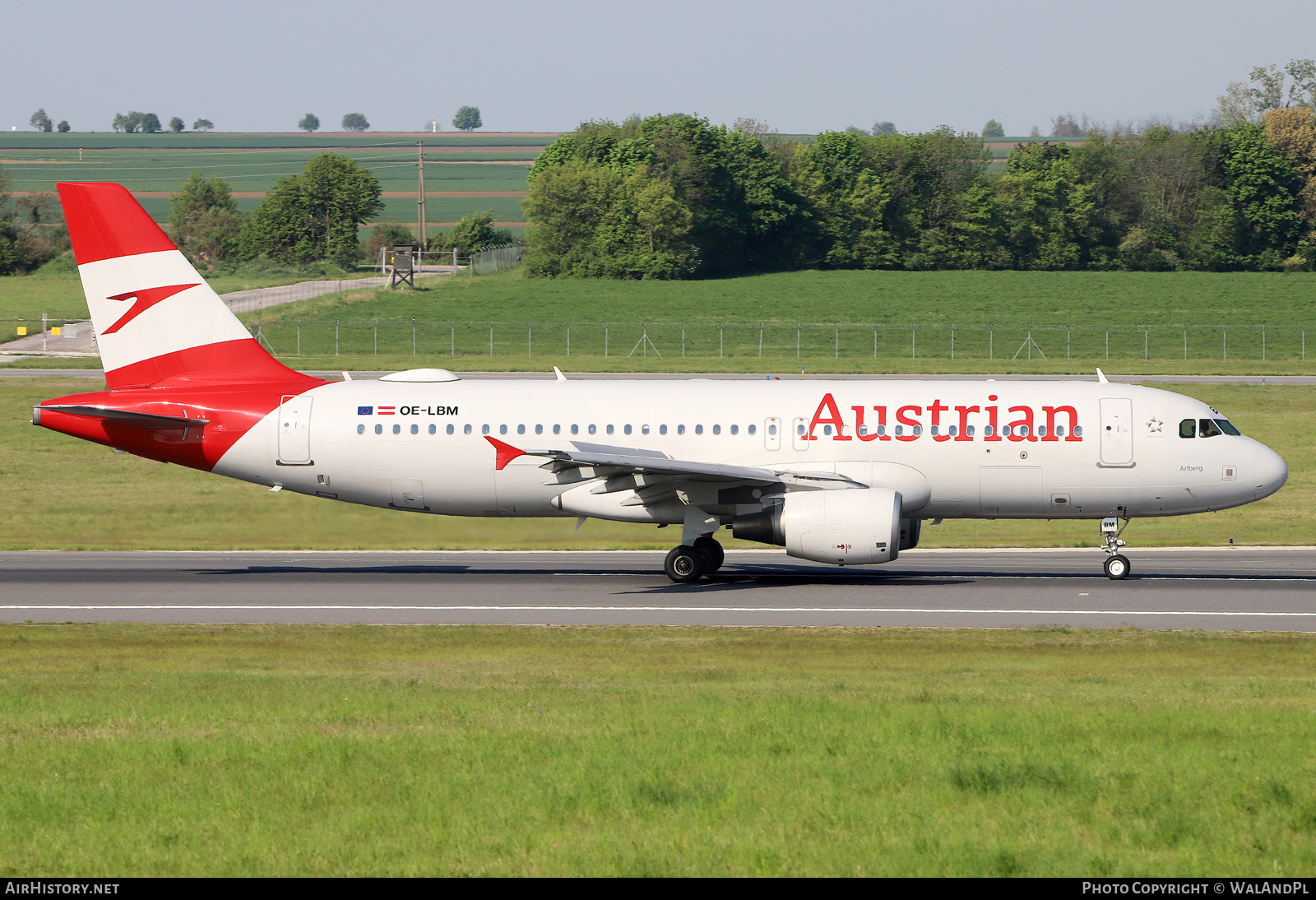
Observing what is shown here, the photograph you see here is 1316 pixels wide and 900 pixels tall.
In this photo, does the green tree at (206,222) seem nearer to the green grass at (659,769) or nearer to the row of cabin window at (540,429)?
the row of cabin window at (540,429)

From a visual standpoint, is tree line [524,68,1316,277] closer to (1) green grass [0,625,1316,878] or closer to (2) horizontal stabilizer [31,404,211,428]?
(2) horizontal stabilizer [31,404,211,428]

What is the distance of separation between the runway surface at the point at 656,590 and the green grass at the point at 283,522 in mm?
870

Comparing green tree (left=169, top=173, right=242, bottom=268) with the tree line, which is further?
green tree (left=169, top=173, right=242, bottom=268)

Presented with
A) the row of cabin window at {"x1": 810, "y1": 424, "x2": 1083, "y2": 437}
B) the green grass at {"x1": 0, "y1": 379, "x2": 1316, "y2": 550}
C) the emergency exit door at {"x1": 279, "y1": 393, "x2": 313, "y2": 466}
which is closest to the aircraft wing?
the row of cabin window at {"x1": 810, "y1": 424, "x2": 1083, "y2": 437}

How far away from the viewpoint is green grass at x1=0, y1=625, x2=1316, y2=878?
10.1 metres

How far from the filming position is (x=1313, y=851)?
10016 mm

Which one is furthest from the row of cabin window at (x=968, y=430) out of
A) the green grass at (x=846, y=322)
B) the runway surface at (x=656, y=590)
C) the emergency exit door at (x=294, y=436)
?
the green grass at (x=846, y=322)

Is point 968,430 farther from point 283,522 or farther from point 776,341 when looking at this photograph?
point 776,341

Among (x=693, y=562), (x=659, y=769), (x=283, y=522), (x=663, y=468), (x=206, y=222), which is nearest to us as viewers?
(x=659, y=769)

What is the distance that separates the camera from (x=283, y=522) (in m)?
32.3

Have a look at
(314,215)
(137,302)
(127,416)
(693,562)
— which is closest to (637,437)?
(693,562)

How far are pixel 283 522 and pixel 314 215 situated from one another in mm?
114381

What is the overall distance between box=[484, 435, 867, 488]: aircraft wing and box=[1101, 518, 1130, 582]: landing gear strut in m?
5.73

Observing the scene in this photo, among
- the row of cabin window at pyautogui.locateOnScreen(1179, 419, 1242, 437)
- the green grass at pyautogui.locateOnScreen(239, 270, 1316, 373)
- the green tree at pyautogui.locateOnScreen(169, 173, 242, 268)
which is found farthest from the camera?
the green tree at pyautogui.locateOnScreen(169, 173, 242, 268)
